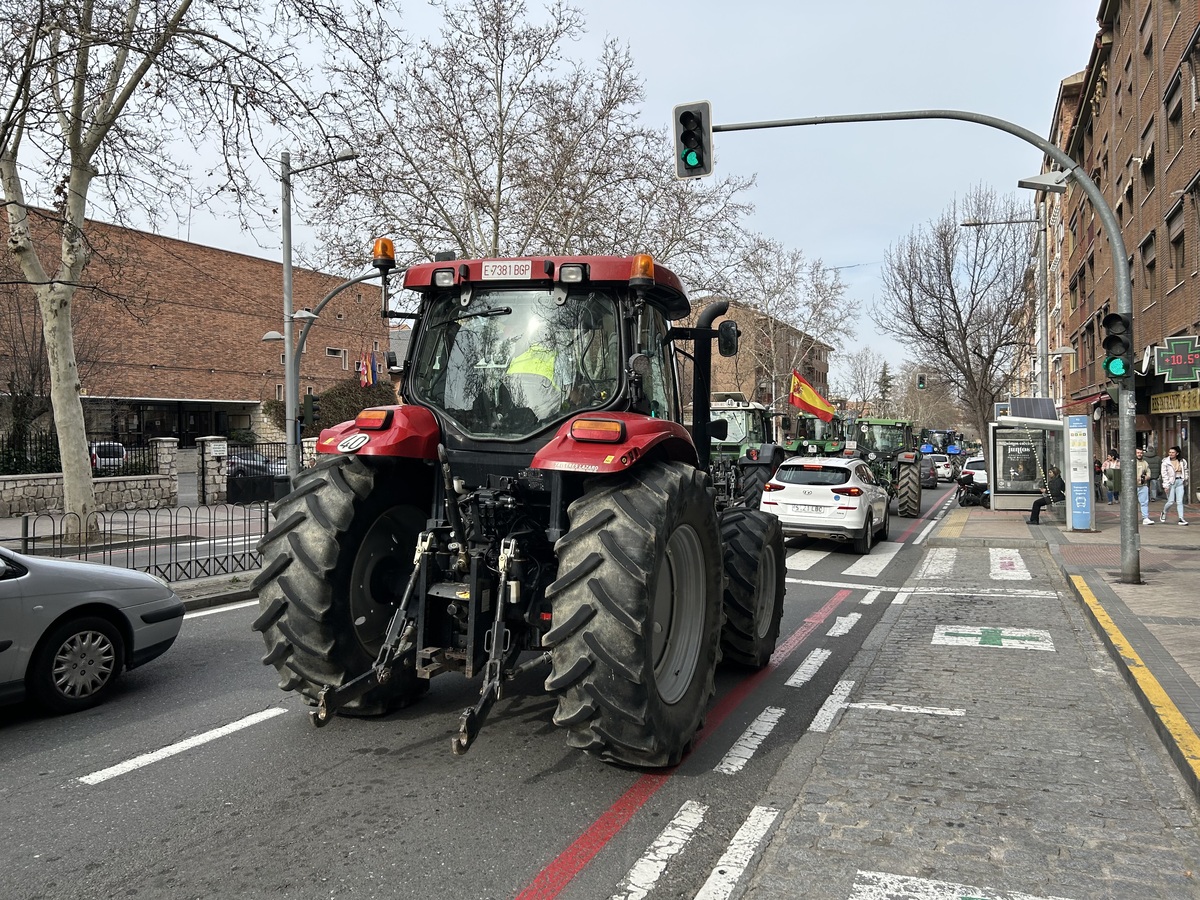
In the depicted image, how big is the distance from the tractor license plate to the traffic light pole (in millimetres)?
6824

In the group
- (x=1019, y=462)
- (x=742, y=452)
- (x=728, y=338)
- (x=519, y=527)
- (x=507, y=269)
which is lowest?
(x=1019, y=462)

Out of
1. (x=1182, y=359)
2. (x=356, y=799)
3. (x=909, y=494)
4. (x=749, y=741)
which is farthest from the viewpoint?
(x=909, y=494)

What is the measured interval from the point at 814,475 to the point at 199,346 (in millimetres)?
38694

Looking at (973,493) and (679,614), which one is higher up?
(679,614)

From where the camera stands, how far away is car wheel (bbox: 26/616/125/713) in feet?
17.3

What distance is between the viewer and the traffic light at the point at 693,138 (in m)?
10.5

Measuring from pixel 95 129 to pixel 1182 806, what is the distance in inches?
616

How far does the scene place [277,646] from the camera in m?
4.52

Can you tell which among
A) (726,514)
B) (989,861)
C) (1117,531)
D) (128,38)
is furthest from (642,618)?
(1117,531)

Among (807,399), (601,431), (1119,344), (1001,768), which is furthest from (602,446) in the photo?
(807,399)

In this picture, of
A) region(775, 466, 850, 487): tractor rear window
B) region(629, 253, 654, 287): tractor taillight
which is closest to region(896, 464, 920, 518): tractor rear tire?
region(775, 466, 850, 487): tractor rear window

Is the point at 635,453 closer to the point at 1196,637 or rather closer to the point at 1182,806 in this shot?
the point at 1182,806

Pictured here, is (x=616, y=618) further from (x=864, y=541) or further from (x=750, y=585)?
(x=864, y=541)

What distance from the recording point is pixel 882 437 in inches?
1130
